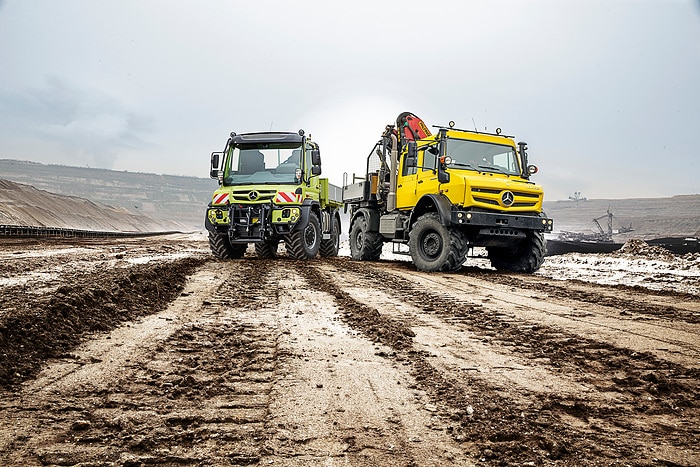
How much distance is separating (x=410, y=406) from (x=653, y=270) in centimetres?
1032

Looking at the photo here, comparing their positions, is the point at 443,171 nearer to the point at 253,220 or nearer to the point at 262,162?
the point at 253,220

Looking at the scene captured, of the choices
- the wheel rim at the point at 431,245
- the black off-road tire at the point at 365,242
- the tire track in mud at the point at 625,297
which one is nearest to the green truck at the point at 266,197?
the black off-road tire at the point at 365,242

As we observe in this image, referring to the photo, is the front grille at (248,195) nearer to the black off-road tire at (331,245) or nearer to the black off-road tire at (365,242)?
the black off-road tire at (365,242)

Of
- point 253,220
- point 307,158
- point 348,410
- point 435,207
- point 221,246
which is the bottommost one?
point 348,410

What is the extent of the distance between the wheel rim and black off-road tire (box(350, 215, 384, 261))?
3020mm

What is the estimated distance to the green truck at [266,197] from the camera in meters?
12.3

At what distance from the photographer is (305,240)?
510 inches

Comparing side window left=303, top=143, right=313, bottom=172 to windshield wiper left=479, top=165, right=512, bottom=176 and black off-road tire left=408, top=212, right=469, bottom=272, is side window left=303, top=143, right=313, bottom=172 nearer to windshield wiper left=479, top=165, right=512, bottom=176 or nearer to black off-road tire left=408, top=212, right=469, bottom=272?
black off-road tire left=408, top=212, right=469, bottom=272

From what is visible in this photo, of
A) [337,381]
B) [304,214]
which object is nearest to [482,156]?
[304,214]

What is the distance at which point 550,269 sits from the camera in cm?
1260

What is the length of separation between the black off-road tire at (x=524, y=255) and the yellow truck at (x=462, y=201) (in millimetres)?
20

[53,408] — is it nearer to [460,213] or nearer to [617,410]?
[617,410]

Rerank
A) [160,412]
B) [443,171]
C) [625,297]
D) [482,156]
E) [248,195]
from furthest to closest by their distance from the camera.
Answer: [248,195], [482,156], [443,171], [625,297], [160,412]

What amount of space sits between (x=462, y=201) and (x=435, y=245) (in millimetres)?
1146
